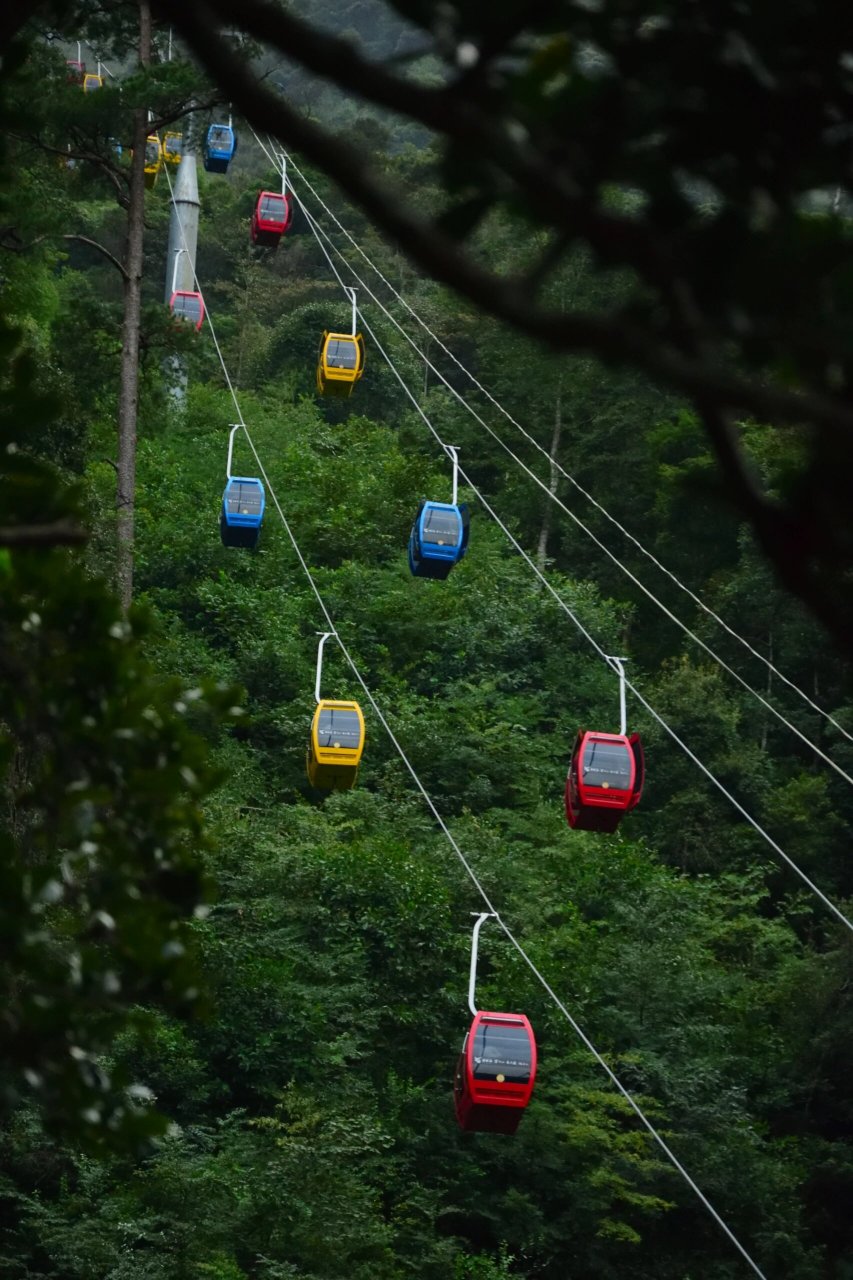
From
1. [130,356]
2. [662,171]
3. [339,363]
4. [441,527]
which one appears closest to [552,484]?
[339,363]

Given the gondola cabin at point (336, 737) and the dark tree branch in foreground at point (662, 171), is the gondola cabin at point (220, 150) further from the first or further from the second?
the dark tree branch in foreground at point (662, 171)

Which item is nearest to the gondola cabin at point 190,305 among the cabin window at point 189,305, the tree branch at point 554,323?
the cabin window at point 189,305

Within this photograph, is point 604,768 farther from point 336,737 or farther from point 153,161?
point 153,161

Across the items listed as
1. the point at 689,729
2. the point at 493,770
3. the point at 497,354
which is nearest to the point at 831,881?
the point at 689,729

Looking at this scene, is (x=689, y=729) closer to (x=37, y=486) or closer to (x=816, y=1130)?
(x=816, y=1130)

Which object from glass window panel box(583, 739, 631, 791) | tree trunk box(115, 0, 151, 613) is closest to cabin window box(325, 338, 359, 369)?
tree trunk box(115, 0, 151, 613)
